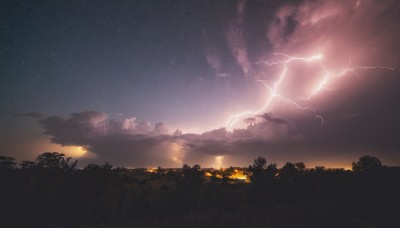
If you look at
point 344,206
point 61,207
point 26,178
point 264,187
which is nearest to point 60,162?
point 26,178

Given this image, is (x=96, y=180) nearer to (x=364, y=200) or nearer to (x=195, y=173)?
(x=195, y=173)

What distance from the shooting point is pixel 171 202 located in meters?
19.9

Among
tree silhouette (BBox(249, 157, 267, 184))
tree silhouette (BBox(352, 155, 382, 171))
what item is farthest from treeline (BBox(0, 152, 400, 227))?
tree silhouette (BBox(352, 155, 382, 171))

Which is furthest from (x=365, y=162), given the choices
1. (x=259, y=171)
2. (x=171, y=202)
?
(x=171, y=202)

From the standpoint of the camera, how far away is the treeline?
48.8 ft

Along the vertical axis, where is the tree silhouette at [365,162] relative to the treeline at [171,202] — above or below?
above

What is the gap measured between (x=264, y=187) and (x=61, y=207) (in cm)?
1619

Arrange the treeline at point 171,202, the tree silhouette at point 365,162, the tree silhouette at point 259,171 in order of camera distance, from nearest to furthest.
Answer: the treeline at point 171,202 → the tree silhouette at point 259,171 → the tree silhouette at point 365,162

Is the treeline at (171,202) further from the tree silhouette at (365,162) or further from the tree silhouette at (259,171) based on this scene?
the tree silhouette at (365,162)

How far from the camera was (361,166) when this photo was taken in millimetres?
38375

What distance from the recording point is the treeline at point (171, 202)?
1487 centimetres

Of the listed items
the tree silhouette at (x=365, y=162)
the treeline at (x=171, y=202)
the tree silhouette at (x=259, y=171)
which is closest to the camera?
the treeline at (x=171, y=202)

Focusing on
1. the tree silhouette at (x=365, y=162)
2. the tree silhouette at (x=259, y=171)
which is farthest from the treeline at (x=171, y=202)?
the tree silhouette at (x=365, y=162)

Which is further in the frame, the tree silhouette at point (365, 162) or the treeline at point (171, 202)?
the tree silhouette at point (365, 162)
